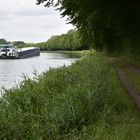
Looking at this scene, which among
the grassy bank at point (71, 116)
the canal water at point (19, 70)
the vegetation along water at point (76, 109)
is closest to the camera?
the grassy bank at point (71, 116)

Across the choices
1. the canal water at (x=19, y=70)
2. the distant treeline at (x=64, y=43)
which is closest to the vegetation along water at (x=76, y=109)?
the canal water at (x=19, y=70)

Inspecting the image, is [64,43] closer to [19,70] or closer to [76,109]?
[19,70]

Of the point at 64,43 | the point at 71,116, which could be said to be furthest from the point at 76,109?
the point at 64,43

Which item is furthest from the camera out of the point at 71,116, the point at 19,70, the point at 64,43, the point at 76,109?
the point at 64,43

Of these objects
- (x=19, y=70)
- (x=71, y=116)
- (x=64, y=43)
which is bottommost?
(x=64, y=43)

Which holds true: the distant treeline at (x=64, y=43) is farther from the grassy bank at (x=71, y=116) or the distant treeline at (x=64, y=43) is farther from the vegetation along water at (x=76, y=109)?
the grassy bank at (x=71, y=116)

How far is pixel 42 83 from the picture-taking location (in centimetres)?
1902

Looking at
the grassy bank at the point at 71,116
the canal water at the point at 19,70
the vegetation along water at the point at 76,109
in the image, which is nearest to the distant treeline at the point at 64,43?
the canal water at the point at 19,70

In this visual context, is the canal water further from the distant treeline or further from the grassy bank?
the distant treeline

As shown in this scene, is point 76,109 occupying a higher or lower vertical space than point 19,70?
higher

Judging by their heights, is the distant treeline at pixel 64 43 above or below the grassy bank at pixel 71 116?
below

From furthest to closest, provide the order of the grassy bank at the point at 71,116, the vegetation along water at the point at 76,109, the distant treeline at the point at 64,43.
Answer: the distant treeline at the point at 64,43 < the vegetation along water at the point at 76,109 < the grassy bank at the point at 71,116

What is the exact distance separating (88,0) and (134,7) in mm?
2346

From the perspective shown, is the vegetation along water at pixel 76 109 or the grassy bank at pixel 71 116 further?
the vegetation along water at pixel 76 109
